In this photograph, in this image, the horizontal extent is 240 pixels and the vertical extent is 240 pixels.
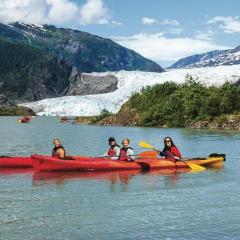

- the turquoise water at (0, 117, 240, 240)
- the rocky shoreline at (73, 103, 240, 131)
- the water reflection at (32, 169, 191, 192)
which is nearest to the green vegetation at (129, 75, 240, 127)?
the rocky shoreline at (73, 103, 240, 131)

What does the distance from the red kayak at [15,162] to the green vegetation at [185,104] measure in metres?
56.1

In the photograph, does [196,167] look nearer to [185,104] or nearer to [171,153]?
[171,153]

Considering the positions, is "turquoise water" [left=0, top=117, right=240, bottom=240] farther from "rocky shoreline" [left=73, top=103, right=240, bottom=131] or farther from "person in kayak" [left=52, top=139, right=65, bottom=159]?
"rocky shoreline" [left=73, top=103, right=240, bottom=131]

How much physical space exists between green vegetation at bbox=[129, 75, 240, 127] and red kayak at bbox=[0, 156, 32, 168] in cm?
5607

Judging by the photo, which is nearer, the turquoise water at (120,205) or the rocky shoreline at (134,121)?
the turquoise water at (120,205)

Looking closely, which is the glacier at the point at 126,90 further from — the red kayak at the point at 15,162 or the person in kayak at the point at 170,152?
the red kayak at the point at 15,162

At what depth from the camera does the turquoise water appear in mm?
14773

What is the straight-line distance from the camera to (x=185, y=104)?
9012cm

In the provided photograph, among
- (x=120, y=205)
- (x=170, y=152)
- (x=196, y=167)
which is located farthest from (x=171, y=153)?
(x=120, y=205)

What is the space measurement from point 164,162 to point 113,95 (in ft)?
520

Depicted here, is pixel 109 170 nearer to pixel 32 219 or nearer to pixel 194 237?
pixel 32 219

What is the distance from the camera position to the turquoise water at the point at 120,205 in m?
14.8

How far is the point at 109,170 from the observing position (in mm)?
27031

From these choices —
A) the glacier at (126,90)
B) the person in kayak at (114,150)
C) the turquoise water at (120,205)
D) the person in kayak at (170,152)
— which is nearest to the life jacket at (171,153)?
the person in kayak at (170,152)
